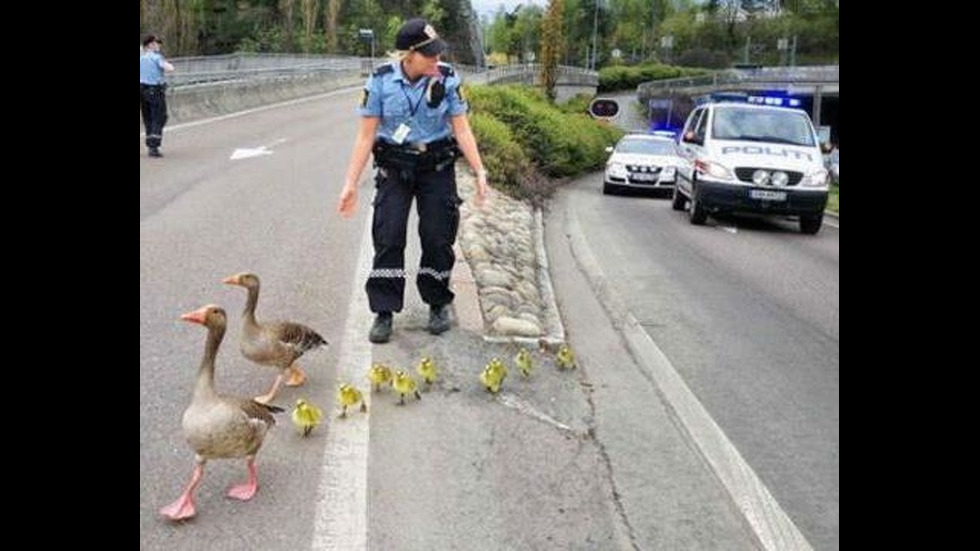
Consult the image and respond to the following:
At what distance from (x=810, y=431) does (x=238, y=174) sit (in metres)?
10.4

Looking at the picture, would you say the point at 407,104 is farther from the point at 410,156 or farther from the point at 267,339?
the point at 267,339

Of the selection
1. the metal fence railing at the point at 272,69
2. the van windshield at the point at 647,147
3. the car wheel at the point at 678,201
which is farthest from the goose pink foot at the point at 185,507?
the metal fence railing at the point at 272,69

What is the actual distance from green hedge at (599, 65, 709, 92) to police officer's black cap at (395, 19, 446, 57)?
80.2 metres

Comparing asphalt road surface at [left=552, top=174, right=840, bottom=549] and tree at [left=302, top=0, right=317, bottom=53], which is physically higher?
tree at [left=302, top=0, right=317, bottom=53]

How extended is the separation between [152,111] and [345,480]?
1247cm

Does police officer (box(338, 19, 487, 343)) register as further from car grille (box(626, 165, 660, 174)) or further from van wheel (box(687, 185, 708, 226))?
car grille (box(626, 165, 660, 174))

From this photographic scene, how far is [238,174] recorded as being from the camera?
46.4 ft

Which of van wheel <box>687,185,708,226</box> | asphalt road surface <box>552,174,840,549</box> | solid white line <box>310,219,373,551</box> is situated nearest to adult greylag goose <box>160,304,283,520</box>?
solid white line <box>310,219,373,551</box>

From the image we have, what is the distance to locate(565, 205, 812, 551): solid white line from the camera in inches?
164

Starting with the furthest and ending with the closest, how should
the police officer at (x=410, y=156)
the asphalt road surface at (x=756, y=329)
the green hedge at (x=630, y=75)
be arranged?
the green hedge at (x=630, y=75) → the police officer at (x=410, y=156) → the asphalt road surface at (x=756, y=329)

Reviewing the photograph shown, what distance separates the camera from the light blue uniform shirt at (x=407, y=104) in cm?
577

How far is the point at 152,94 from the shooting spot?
15.4m

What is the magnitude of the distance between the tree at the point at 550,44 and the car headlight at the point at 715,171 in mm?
22969

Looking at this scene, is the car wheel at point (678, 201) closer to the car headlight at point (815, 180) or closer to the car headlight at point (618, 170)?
the car headlight at point (618, 170)
